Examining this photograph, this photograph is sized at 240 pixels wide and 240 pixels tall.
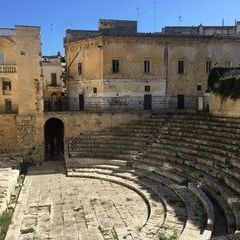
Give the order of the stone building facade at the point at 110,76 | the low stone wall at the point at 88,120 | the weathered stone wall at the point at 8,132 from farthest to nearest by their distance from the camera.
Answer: the low stone wall at the point at 88,120 → the stone building facade at the point at 110,76 → the weathered stone wall at the point at 8,132

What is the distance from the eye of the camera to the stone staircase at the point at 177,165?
39.8 feet

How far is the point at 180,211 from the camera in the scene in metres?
13.6

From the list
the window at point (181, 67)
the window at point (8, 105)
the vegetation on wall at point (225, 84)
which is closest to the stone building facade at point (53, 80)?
the window at point (8, 105)

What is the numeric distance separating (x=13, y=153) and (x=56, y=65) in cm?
1624

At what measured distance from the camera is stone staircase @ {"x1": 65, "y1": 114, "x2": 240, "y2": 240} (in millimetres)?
12143

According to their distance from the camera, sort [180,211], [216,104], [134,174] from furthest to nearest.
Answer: [216,104]
[134,174]
[180,211]

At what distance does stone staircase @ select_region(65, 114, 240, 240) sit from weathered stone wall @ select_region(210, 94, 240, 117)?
63 cm

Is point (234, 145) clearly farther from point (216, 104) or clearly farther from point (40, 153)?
point (40, 153)

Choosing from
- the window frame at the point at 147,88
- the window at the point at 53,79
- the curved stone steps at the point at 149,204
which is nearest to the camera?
the curved stone steps at the point at 149,204

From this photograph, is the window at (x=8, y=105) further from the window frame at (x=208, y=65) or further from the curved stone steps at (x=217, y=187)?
the curved stone steps at (x=217, y=187)

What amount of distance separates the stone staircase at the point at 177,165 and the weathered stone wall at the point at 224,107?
2.07 ft

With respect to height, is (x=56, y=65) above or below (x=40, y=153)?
above

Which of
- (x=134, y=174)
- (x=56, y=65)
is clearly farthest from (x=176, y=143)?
(x=56, y=65)

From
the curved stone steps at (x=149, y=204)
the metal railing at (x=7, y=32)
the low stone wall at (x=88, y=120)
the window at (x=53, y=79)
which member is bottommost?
the curved stone steps at (x=149, y=204)
